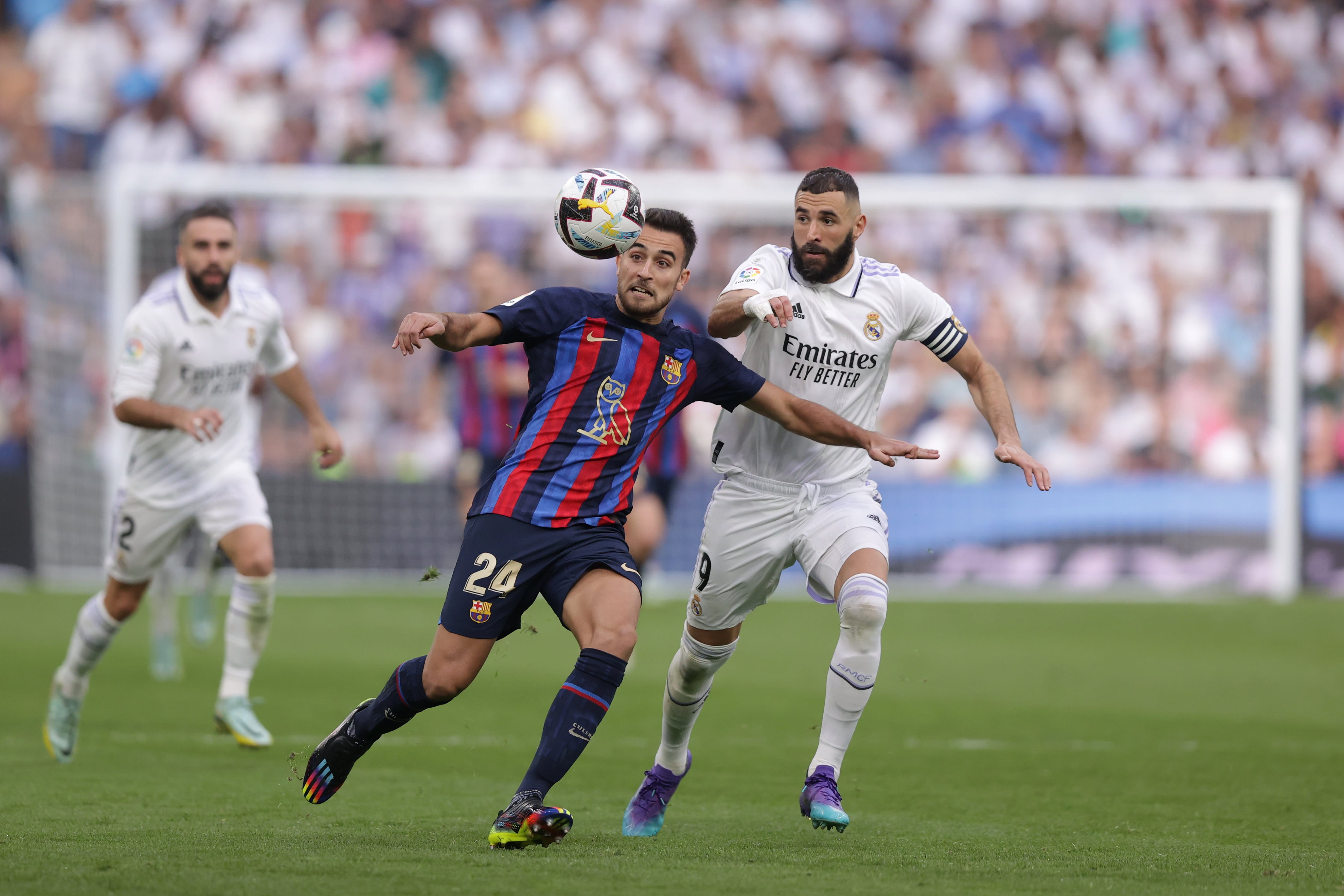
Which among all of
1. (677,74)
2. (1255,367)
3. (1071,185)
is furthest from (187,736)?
(677,74)

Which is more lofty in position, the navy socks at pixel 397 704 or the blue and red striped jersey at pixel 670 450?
the blue and red striped jersey at pixel 670 450

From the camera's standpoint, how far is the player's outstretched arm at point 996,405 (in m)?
6.03

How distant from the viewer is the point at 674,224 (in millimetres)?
5879

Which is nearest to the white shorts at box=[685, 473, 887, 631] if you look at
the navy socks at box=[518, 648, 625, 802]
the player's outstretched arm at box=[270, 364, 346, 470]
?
the navy socks at box=[518, 648, 625, 802]

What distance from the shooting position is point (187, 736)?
8648mm

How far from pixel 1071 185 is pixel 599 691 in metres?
12.7

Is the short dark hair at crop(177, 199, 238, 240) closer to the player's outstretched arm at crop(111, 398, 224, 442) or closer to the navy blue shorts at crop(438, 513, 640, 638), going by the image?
the player's outstretched arm at crop(111, 398, 224, 442)

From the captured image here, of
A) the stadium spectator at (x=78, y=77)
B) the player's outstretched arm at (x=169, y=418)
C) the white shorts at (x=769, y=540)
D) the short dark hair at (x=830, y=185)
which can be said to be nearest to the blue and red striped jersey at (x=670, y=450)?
the player's outstretched arm at (x=169, y=418)

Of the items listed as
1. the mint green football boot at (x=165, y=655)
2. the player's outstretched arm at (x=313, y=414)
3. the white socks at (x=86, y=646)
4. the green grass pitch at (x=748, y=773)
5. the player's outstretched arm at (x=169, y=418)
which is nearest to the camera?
the green grass pitch at (x=748, y=773)

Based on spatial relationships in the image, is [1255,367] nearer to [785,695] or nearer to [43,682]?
[785,695]

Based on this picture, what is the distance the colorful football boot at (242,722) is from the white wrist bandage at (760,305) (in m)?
3.71

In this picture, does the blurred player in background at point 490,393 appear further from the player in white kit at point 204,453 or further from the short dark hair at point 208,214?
the short dark hair at point 208,214

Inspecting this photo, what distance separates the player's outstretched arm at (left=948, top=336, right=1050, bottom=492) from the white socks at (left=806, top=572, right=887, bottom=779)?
697 mm

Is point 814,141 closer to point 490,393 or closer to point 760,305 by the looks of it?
point 490,393
